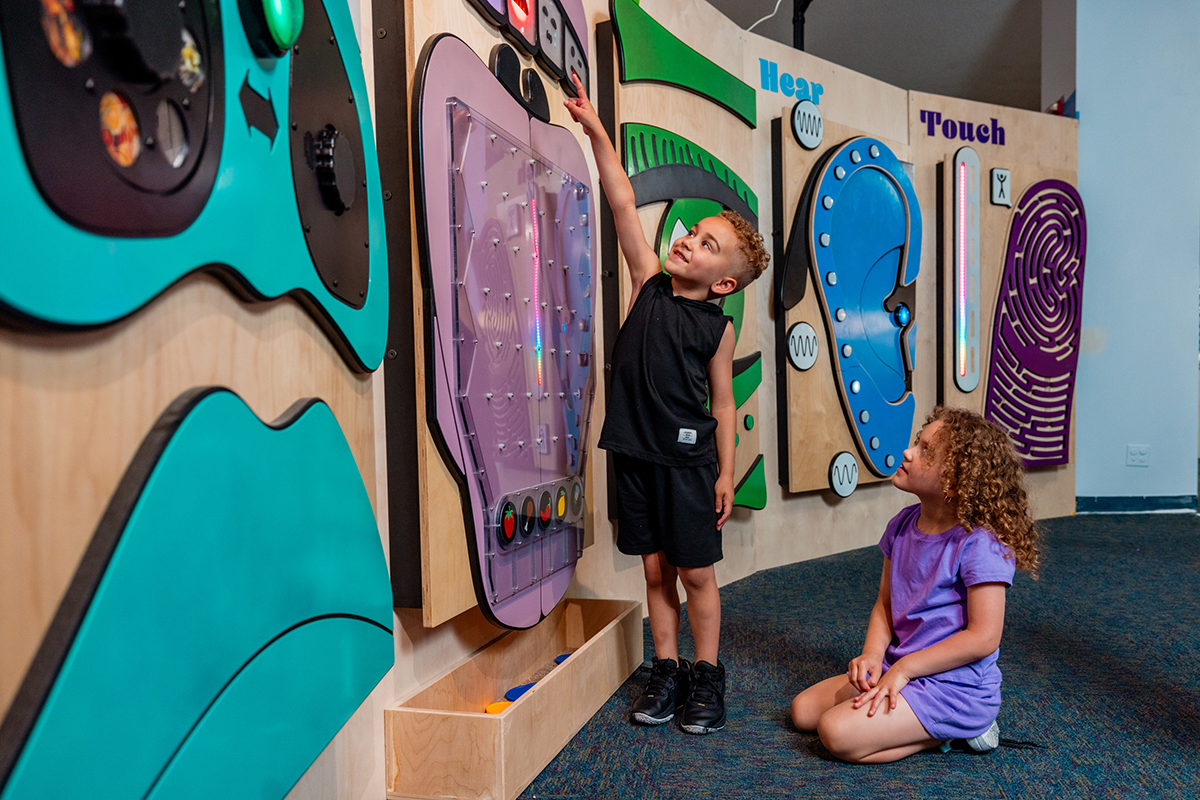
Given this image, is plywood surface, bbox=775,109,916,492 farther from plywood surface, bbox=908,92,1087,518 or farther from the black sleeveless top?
the black sleeveless top

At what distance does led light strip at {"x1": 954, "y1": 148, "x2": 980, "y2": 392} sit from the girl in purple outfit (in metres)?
2.34

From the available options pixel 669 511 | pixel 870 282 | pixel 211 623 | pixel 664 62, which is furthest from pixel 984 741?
pixel 870 282

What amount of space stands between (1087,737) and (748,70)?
94.5 inches

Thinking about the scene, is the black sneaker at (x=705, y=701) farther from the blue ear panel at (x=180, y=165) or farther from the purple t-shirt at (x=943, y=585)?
the blue ear panel at (x=180, y=165)

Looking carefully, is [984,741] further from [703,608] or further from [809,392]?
[809,392]

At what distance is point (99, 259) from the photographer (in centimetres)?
64

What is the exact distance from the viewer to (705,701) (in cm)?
168

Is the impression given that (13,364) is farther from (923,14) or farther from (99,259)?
(923,14)

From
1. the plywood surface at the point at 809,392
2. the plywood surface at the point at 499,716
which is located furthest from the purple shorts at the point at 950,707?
the plywood surface at the point at 809,392

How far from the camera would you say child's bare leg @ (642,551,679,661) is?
183cm

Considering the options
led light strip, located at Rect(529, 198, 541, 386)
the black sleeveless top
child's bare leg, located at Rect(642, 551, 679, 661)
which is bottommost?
child's bare leg, located at Rect(642, 551, 679, 661)

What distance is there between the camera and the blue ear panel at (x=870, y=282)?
321cm

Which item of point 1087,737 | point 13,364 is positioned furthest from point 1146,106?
point 13,364

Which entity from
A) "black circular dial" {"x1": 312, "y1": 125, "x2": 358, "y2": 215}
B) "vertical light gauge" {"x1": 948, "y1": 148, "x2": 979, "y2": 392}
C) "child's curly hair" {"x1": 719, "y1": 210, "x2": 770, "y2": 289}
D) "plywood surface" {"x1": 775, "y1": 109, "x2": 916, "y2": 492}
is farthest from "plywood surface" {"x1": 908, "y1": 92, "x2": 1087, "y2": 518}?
"black circular dial" {"x1": 312, "y1": 125, "x2": 358, "y2": 215}
